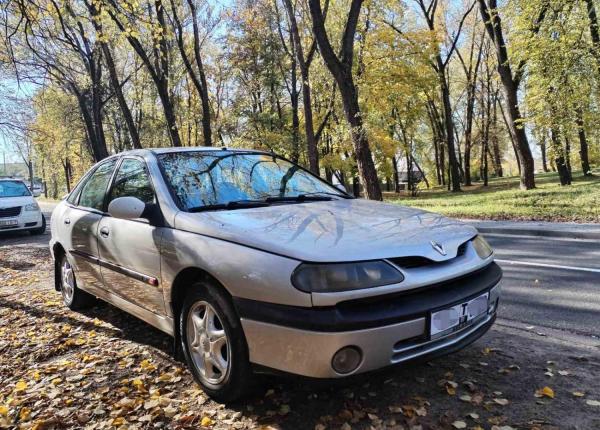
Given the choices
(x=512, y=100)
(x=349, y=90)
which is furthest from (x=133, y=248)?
(x=512, y=100)

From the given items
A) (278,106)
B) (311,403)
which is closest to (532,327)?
(311,403)

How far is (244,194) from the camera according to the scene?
136 inches

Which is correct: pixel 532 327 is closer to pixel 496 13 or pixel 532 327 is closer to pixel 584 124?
pixel 584 124

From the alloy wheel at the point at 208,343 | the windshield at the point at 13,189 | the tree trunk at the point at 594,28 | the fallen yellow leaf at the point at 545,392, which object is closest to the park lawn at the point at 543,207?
the tree trunk at the point at 594,28

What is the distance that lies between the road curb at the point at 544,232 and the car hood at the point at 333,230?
6.81 meters

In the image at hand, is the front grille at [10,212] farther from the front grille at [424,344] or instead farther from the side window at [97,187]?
the front grille at [424,344]

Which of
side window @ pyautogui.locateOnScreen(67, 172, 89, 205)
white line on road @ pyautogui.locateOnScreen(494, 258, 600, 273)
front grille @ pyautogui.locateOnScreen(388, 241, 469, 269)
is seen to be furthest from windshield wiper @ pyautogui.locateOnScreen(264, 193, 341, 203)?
white line on road @ pyautogui.locateOnScreen(494, 258, 600, 273)

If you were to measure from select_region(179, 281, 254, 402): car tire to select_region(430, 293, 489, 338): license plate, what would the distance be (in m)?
1.04

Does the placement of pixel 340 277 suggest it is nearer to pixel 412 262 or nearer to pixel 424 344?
pixel 412 262

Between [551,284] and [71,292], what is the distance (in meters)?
5.42

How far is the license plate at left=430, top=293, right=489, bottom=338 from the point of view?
2473 millimetres

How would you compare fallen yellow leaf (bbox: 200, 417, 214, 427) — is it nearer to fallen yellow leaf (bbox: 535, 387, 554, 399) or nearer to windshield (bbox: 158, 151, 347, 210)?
windshield (bbox: 158, 151, 347, 210)

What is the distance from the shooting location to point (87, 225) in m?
4.28

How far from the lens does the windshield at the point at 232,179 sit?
3.37 meters
